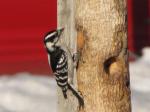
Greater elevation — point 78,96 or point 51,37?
point 51,37

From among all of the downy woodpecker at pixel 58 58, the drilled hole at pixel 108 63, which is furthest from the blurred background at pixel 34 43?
the downy woodpecker at pixel 58 58

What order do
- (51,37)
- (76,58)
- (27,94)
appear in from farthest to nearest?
(27,94) < (76,58) < (51,37)

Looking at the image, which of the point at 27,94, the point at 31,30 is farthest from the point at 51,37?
the point at 31,30

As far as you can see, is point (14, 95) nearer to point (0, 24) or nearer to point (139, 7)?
point (0, 24)

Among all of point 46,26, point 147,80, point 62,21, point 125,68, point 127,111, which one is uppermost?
point 62,21

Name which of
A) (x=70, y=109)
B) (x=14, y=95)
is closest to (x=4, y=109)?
(x=14, y=95)

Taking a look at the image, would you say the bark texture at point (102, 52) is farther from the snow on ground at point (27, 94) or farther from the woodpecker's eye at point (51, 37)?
the snow on ground at point (27, 94)

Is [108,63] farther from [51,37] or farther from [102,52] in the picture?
[51,37]
